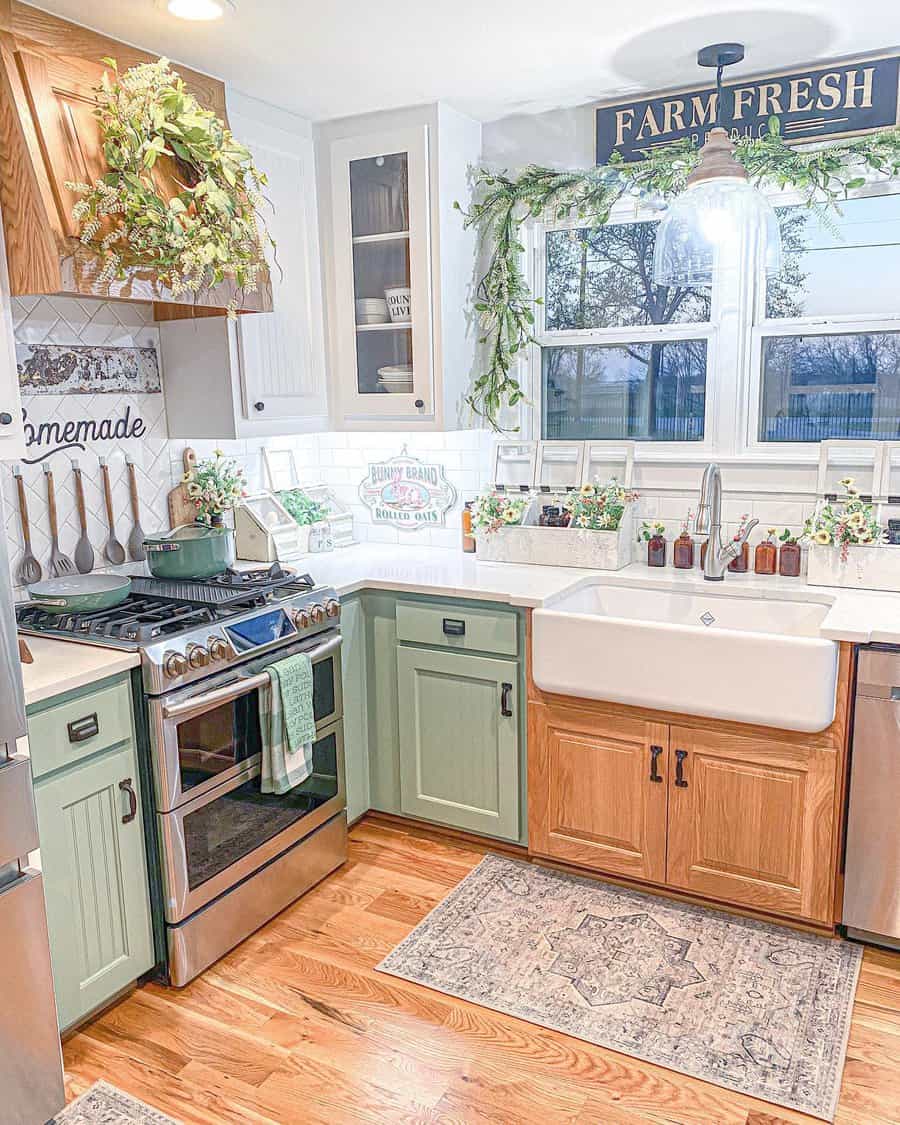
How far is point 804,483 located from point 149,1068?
2.54 metres

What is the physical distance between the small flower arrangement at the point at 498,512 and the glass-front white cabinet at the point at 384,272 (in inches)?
15.3

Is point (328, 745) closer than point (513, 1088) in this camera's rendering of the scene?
No

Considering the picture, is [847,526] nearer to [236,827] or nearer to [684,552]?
[684,552]

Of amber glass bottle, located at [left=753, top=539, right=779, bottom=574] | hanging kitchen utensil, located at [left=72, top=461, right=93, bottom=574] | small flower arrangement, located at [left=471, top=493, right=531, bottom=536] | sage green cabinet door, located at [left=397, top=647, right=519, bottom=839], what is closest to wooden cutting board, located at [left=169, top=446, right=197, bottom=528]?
hanging kitchen utensil, located at [left=72, top=461, right=93, bottom=574]

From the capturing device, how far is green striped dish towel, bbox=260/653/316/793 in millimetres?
2648

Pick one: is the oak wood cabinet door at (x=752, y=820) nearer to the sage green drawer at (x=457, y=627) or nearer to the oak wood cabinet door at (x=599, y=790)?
the oak wood cabinet door at (x=599, y=790)

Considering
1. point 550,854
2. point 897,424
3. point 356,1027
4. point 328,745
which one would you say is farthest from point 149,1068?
point 897,424

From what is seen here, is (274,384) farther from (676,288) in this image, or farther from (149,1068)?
(149,1068)

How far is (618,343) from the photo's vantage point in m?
3.41

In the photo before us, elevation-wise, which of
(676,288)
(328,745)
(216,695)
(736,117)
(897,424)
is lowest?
(328,745)

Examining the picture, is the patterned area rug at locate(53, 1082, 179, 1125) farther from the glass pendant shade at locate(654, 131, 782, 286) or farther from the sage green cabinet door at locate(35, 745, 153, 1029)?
the glass pendant shade at locate(654, 131, 782, 286)

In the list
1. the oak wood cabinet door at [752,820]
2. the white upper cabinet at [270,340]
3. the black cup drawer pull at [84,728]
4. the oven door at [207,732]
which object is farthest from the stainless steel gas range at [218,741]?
the oak wood cabinet door at [752,820]

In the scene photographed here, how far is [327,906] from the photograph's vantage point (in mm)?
2875

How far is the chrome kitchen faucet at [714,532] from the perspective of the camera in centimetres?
304
